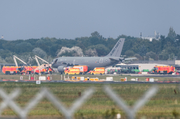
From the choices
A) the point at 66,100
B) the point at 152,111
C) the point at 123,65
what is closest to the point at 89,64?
the point at 123,65

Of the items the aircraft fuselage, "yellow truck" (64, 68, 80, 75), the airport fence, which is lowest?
"yellow truck" (64, 68, 80, 75)

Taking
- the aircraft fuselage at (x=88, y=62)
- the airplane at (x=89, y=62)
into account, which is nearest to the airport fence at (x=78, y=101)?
the airplane at (x=89, y=62)

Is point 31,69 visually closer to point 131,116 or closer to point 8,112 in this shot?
point 8,112

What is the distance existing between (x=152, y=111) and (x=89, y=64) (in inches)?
3948

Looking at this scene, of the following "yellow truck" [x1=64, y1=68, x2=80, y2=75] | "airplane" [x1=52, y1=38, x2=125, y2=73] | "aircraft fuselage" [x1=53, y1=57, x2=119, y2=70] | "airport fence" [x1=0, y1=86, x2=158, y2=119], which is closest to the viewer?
"airport fence" [x1=0, y1=86, x2=158, y2=119]

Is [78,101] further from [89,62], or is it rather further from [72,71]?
[89,62]

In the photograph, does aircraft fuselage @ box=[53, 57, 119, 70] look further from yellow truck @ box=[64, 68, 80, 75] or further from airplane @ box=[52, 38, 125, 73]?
yellow truck @ box=[64, 68, 80, 75]

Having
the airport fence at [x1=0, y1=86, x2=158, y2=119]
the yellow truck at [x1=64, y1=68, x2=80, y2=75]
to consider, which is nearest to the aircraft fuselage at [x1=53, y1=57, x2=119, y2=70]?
the yellow truck at [x1=64, y1=68, x2=80, y2=75]

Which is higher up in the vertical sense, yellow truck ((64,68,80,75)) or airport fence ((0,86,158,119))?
airport fence ((0,86,158,119))

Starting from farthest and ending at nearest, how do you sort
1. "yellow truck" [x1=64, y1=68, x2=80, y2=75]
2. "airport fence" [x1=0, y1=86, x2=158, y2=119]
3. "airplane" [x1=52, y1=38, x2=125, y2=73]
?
"airplane" [x1=52, y1=38, x2=125, y2=73] < "yellow truck" [x1=64, y1=68, x2=80, y2=75] < "airport fence" [x1=0, y1=86, x2=158, y2=119]

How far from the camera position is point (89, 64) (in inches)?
5212

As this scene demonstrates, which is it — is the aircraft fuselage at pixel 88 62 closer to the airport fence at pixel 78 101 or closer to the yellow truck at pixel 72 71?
the yellow truck at pixel 72 71

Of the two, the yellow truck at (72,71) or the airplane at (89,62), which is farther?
the airplane at (89,62)

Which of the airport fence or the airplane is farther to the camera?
the airplane
